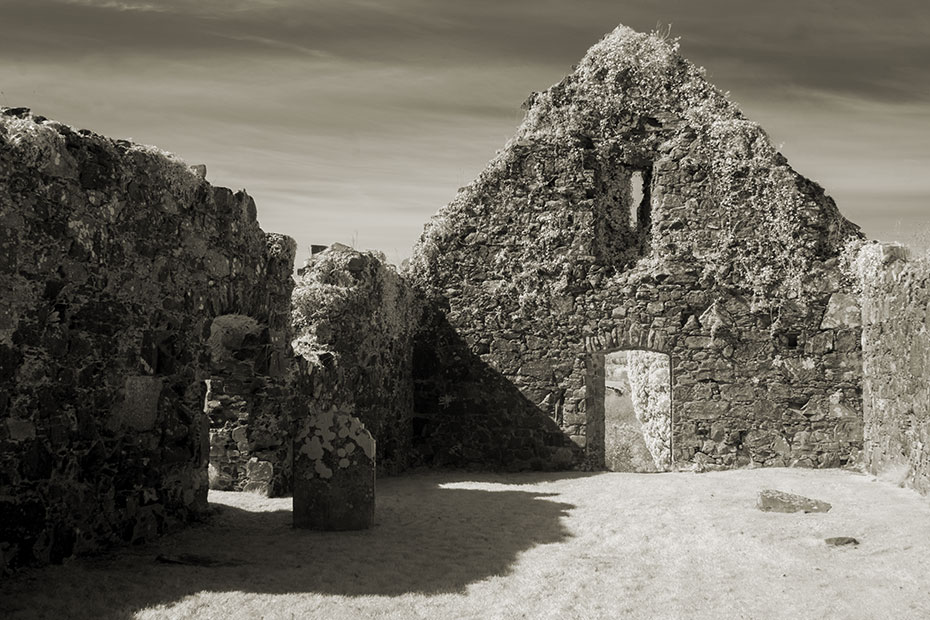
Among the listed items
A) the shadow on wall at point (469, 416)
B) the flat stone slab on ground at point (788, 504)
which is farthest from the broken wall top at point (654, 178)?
the flat stone slab on ground at point (788, 504)

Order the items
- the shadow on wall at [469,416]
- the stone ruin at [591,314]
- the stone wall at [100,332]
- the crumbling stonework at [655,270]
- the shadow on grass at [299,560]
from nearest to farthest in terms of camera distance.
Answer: the shadow on grass at [299,560], the stone wall at [100,332], the stone ruin at [591,314], the crumbling stonework at [655,270], the shadow on wall at [469,416]

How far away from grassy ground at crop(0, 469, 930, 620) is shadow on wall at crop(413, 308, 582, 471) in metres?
3.13

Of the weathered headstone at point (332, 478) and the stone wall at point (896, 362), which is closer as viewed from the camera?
the weathered headstone at point (332, 478)

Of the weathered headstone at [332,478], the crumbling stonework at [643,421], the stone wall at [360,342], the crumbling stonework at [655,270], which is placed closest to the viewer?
the weathered headstone at [332,478]

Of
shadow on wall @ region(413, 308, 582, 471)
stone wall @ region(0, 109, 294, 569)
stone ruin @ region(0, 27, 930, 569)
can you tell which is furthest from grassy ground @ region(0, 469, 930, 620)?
shadow on wall @ region(413, 308, 582, 471)

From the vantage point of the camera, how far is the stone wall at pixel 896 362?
10.0 m

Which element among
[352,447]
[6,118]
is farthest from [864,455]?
[6,118]

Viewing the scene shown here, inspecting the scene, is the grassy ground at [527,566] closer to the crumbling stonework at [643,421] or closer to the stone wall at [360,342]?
the stone wall at [360,342]

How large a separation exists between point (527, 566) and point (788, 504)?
3.64m

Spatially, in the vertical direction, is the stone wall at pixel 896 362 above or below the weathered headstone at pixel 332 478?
above

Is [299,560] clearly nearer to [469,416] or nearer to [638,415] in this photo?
[469,416]

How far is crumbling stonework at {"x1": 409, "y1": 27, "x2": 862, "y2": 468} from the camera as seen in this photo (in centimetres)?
1291

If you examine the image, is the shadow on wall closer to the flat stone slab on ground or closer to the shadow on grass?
the shadow on grass

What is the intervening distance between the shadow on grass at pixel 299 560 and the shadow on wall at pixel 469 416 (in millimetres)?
3661
